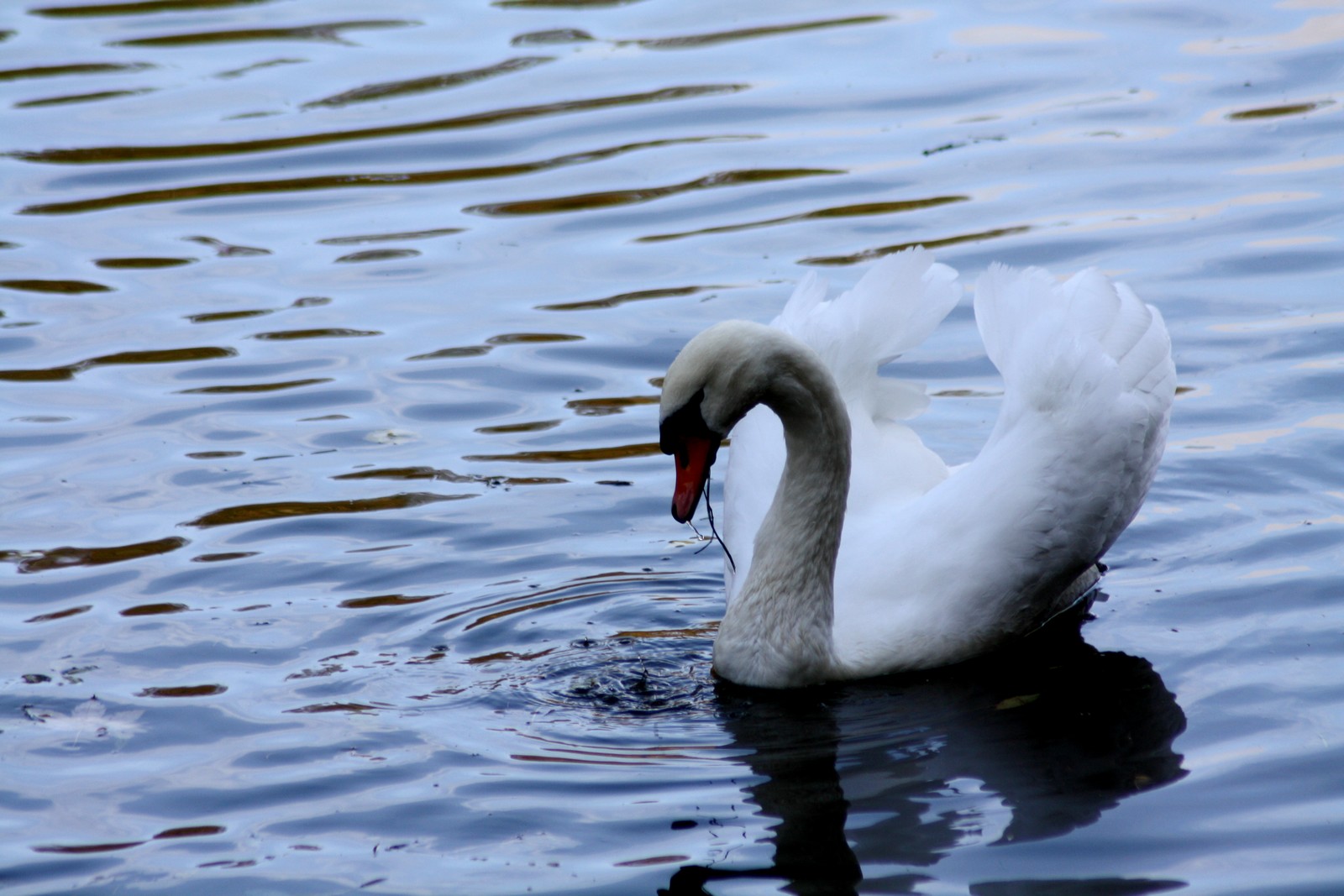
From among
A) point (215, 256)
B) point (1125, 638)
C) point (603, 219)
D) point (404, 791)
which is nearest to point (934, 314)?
point (1125, 638)

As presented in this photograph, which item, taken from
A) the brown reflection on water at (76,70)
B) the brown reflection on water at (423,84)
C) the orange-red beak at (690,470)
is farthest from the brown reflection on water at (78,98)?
the orange-red beak at (690,470)

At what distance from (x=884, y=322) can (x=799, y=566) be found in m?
1.29

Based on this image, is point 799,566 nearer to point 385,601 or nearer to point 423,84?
point 385,601

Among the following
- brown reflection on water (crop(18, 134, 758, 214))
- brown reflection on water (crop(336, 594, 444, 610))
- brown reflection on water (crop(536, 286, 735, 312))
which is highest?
brown reflection on water (crop(18, 134, 758, 214))

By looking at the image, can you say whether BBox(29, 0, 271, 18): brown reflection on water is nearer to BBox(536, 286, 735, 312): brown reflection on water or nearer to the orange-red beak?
BBox(536, 286, 735, 312): brown reflection on water

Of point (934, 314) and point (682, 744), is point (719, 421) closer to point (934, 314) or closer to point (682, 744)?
point (682, 744)

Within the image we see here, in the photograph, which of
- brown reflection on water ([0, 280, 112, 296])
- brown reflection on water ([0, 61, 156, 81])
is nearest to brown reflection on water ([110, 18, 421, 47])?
brown reflection on water ([0, 61, 156, 81])

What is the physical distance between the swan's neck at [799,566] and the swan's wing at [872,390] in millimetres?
628

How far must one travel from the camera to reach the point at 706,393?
5.93 m

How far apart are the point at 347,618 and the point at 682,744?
1.66 m

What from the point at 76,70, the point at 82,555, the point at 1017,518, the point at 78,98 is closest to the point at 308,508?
the point at 82,555

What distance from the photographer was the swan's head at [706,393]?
5.87 meters

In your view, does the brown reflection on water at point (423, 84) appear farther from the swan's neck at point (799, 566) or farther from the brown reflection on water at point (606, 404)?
the swan's neck at point (799, 566)

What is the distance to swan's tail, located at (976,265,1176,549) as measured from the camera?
6508mm
